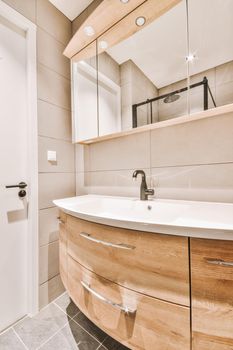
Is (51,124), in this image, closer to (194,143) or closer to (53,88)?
(53,88)

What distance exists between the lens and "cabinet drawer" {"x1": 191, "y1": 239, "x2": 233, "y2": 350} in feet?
1.56

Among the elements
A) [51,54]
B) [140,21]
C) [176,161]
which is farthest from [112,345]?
[51,54]

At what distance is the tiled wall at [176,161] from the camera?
867mm

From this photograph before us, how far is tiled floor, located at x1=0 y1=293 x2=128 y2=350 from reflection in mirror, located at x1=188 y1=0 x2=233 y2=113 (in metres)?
1.37

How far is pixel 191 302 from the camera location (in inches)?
20.3

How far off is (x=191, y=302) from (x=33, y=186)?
111 cm

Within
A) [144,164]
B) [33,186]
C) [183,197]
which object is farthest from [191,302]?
[33,186]

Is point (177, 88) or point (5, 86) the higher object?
point (5, 86)

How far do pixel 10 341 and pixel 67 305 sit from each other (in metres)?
0.37

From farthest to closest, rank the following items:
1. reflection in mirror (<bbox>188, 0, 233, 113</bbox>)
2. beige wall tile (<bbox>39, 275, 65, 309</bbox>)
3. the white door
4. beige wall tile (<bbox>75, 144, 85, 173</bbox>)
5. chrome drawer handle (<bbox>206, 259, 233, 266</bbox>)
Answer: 1. beige wall tile (<bbox>75, 144, 85, 173</bbox>)
2. beige wall tile (<bbox>39, 275, 65, 309</bbox>)
3. the white door
4. reflection in mirror (<bbox>188, 0, 233, 113</bbox>)
5. chrome drawer handle (<bbox>206, 259, 233, 266</bbox>)

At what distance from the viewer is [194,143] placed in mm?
946

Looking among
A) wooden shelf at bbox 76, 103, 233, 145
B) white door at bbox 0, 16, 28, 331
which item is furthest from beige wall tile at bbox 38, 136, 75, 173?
wooden shelf at bbox 76, 103, 233, 145

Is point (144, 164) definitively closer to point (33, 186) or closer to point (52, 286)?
point (33, 186)

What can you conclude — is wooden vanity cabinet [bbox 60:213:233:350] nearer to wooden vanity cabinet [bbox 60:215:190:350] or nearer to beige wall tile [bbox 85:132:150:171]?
wooden vanity cabinet [bbox 60:215:190:350]
